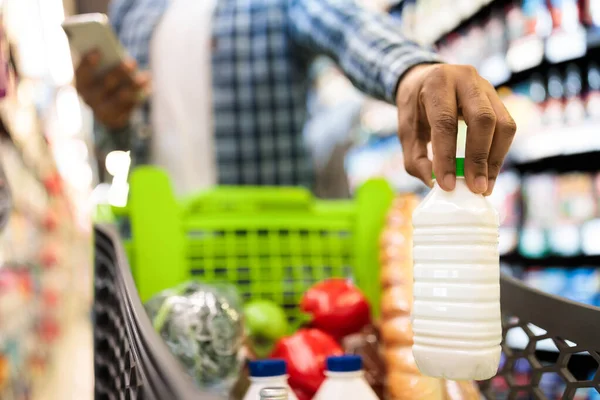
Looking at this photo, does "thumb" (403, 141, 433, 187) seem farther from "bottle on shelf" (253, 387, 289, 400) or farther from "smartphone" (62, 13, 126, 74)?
"smartphone" (62, 13, 126, 74)

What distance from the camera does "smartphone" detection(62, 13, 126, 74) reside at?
65.3 inches

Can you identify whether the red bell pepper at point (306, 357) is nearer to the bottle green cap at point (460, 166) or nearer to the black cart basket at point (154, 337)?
the black cart basket at point (154, 337)

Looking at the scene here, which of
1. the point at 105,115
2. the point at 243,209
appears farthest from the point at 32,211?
the point at 243,209

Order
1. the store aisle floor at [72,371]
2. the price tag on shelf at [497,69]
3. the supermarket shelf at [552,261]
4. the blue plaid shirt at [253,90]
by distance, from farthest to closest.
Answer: the store aisle floor at [72,371] → the price tag on shelf at [497,69] → the supermarket shelf at [552,261] → the blue plaid shirt at [253,90]

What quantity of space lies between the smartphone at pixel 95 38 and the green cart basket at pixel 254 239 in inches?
15.4

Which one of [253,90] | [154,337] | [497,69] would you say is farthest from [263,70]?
[497,69]

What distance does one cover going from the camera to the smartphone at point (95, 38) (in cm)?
166

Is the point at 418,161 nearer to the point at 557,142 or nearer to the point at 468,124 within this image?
the point at 468,124

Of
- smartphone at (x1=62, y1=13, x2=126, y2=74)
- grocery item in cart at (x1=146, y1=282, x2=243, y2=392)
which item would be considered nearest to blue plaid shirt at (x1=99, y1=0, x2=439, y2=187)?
smartphone at (x1=62, y1=13, x2=126, y2=74)

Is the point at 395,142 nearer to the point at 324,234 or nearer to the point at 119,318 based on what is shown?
the point at 324,234

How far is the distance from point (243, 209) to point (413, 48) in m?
0.60

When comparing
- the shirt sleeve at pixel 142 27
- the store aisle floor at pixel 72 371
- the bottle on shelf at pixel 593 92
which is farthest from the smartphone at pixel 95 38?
the bottle on shelf at pixel 593 92

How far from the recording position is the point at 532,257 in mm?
4301

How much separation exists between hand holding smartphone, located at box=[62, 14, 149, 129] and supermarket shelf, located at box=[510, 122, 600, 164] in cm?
277
